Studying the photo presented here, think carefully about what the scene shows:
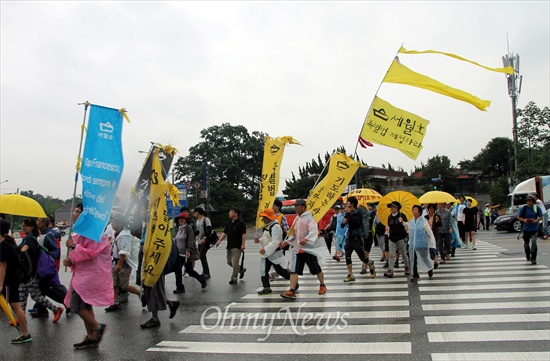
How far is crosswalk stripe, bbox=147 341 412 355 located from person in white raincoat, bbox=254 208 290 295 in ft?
10.7

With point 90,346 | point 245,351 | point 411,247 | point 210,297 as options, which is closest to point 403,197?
point 411,247

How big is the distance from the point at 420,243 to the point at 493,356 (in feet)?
16.7

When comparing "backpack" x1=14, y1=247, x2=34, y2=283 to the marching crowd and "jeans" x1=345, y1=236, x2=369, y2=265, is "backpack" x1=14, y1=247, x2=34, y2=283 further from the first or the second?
"jeans" x1=345, y1=236, x2=369, y2=265

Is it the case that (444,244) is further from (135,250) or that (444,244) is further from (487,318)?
(135,250)

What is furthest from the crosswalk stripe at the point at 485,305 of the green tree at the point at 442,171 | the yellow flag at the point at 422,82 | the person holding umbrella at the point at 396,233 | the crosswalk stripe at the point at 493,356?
the green tree at the point at 442,171

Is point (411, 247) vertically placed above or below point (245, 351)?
above

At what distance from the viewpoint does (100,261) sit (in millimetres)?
6090

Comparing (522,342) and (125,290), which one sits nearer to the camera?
(522,342)

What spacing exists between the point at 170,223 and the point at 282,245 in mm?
2774

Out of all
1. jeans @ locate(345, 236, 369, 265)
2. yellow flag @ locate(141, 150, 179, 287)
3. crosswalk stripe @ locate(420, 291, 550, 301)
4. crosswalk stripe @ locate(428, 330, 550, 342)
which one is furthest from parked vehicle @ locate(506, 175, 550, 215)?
yellow flag @ locate(141, 150, 179, 287)

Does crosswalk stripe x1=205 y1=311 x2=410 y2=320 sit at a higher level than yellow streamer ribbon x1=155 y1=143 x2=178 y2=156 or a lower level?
lower

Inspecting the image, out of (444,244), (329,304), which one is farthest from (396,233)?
(444,244)

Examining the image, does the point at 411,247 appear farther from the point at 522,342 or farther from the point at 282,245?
the point at 522,342

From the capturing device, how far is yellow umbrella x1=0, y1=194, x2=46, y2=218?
6863 millimetres
